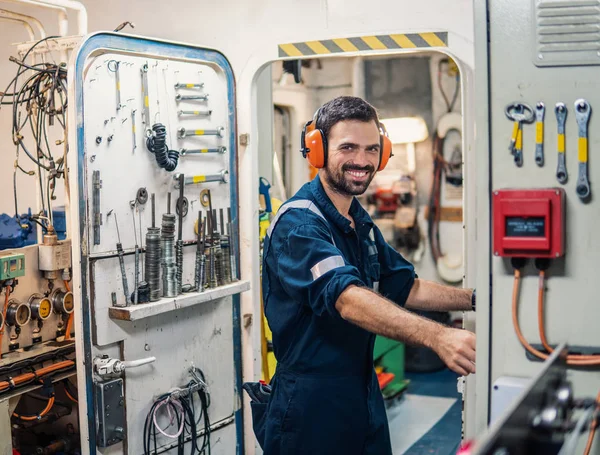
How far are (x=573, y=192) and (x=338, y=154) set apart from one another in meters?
1.33

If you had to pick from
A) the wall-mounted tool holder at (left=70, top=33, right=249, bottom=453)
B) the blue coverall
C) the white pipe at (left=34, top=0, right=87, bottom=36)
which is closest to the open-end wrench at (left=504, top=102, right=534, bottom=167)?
the blue coverall

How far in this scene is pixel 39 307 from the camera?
354 centimetres

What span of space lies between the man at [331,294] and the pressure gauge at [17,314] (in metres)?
1.27

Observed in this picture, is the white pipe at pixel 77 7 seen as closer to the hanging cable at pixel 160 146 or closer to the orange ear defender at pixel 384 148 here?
the hanging cable at pixel 160 146

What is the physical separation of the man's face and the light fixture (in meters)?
4.12

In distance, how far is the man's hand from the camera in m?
1.99

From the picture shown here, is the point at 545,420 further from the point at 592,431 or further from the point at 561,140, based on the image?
the point at 561,140

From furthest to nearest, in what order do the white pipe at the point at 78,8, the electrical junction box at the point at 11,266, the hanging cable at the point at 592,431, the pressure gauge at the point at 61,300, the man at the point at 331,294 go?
the white pipe at the point at 78,8 → the pressure gauge at the point at 61,300 → the electrical junction box at the point at 11,266 → the man at the point at 331,294 → the hanging cable at the point at 592,431

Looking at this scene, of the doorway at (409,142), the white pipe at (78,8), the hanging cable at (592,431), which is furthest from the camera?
the doorway at (409,142)

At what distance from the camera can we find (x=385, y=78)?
7406 millimetres

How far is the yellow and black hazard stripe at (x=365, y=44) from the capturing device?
3551 millimetres

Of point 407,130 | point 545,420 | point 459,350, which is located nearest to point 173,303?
point 459,350

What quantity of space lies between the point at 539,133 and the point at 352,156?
1267mm

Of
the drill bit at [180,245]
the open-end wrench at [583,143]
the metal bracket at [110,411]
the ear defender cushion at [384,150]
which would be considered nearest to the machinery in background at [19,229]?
the drill bit at [180,245]
